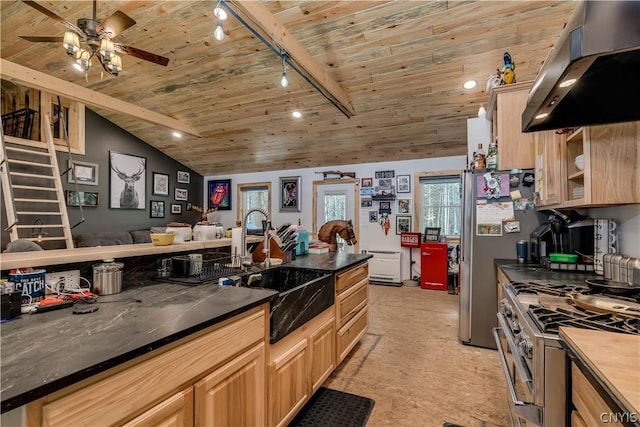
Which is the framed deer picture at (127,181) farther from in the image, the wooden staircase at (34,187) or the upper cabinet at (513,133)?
the upper cabinet at (513,133)

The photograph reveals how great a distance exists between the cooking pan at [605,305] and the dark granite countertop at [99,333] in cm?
142

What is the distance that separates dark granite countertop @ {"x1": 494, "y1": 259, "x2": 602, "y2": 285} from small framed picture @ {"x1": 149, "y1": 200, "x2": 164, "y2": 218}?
6455 mm

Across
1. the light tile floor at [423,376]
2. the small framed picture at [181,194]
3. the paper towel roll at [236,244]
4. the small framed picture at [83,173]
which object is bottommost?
the light tile floor at [423,376]

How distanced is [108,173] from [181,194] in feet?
5.55

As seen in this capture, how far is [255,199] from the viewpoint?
751cm

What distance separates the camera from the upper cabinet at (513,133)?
264 cm

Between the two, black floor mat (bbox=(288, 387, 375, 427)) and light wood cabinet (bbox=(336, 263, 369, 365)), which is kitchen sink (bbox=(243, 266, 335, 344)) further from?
black floor mat (bbox=(288, 387, 375, 427))

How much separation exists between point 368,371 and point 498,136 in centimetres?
241

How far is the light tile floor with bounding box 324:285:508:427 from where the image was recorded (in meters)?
1.94

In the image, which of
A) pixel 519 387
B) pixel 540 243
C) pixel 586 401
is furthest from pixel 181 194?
pixel 586 401

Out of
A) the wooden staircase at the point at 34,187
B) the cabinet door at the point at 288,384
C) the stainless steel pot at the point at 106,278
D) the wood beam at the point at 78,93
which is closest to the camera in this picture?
the stainless steel pot at the point at 106,278

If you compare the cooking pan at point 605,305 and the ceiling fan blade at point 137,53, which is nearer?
the cooking pan at point 605,305

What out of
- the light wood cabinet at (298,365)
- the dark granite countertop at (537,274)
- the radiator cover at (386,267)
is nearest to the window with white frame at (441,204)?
the radiator cover at (386,267)

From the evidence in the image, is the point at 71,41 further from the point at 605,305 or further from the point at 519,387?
the point at 605,305
